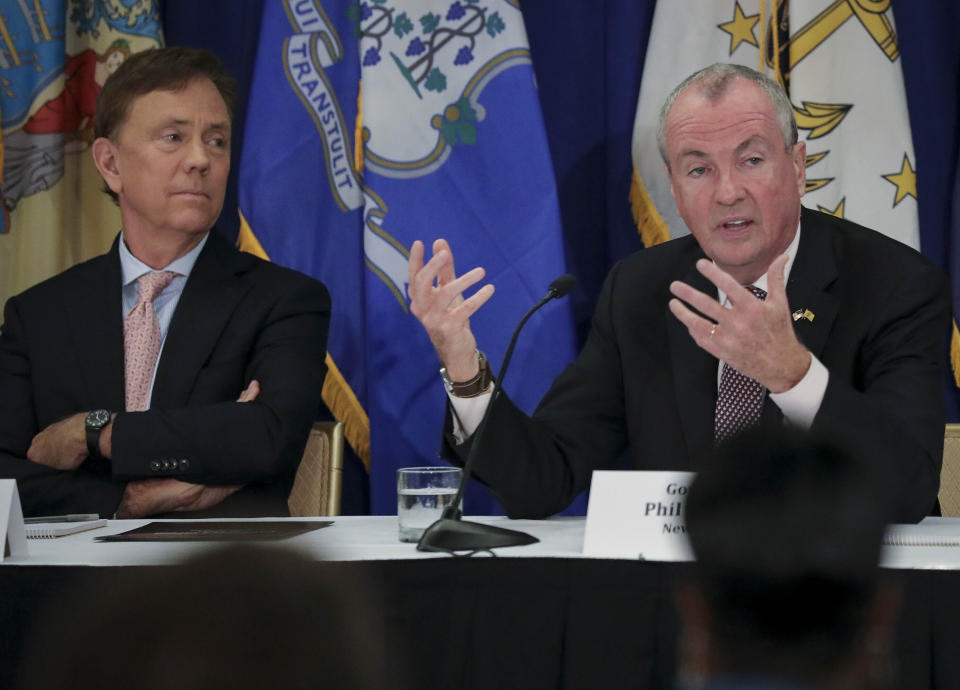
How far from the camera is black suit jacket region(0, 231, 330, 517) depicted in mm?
2682

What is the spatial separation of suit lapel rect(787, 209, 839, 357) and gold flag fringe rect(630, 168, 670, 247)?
34.7 inches

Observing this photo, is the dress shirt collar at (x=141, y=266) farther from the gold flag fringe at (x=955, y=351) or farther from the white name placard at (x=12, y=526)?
the gold flag fringe at (x=955, y=351)

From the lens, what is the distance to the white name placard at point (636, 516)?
1.66m

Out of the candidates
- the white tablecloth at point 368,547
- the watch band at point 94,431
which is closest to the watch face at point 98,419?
the watch band at point 94,431

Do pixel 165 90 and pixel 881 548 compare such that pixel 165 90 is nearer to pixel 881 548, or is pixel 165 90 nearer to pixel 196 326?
pixel 196 326

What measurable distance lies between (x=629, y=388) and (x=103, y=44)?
2.25 metres

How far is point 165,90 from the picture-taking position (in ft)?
10.5

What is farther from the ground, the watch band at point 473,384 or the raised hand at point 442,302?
the raised hand at point 442,302

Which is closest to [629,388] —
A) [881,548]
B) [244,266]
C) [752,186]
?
[752,186]

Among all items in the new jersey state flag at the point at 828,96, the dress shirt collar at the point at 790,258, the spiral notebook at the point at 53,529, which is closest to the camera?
the spiral notebook at the point at 53,529

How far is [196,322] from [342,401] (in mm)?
737

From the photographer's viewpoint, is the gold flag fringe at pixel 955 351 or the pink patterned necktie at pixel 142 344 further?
the gold flag fringe at pixel 955 351

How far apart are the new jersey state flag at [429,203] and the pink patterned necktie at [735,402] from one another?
42.0 inches

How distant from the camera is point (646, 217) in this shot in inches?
137
